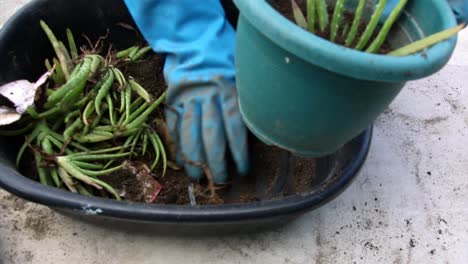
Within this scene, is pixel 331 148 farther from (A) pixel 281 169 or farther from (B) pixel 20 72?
(B) pixel 20 72

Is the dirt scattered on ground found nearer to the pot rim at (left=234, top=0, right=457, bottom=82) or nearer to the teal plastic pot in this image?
the teal plastic pot

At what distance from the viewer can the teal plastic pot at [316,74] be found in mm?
597

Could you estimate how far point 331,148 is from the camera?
31.1 inches

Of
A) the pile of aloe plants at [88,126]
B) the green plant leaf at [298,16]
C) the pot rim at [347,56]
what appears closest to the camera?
the pot rim at [347,56]

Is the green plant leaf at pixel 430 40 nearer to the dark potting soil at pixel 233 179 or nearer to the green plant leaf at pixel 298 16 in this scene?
the green plant leaf at pixel 298 16

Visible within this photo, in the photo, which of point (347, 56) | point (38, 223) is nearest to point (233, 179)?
point (38, 223)

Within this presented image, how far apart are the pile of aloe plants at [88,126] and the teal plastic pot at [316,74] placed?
10.6 inches

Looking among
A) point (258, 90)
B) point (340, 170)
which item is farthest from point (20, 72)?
point (340, 170)

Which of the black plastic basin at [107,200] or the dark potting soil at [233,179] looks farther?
the dark potting soil at [233,179]

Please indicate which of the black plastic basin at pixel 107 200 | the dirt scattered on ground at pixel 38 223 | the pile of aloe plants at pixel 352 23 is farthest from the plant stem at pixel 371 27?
the dirt scattered on ground at pixel 38 223

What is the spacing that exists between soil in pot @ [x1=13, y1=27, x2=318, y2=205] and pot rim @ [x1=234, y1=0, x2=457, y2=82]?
0.38m

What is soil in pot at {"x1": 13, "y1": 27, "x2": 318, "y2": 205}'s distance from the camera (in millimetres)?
953

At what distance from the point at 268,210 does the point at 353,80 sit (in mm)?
268

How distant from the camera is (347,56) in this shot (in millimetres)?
590
